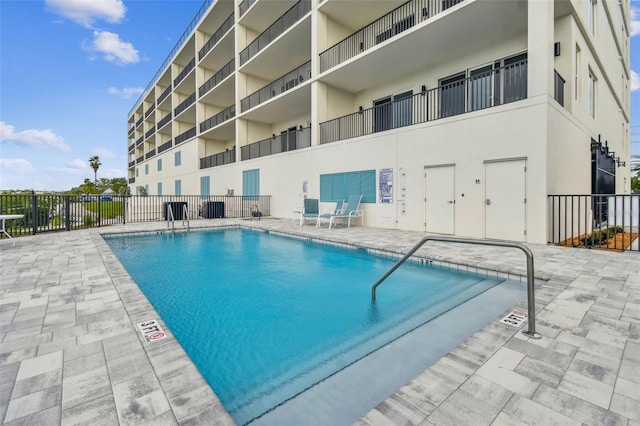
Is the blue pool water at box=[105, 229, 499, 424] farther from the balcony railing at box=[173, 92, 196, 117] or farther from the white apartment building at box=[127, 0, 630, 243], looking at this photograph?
the balcony railing at box=[173, 92, 196, 117]

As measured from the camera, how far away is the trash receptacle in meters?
14.8

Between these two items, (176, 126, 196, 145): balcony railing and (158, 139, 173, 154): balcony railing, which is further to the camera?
(158, 139, 173, 154): balcony railing

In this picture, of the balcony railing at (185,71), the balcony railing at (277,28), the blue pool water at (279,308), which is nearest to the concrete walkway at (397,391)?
the blue pool water at (279,308)

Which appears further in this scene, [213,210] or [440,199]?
[213,210]

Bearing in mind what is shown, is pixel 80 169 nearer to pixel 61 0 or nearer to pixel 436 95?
pixel 61 0

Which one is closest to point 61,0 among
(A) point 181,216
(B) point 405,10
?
(A) point 181,216

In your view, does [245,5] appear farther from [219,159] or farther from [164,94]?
[164,94]

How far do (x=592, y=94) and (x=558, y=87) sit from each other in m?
4.76

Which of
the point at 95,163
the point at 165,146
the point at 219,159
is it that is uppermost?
the point at 95,163

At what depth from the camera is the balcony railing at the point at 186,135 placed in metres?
22.9

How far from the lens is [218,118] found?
19.5m

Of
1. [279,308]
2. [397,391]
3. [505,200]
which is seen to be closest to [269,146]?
[505,200]

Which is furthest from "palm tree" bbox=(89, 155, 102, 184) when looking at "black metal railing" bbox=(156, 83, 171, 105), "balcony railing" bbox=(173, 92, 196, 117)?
"balcony railing" bbox=(173, 92, 196, 117)

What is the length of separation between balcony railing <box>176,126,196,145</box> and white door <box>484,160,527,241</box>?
21542 millimetres
